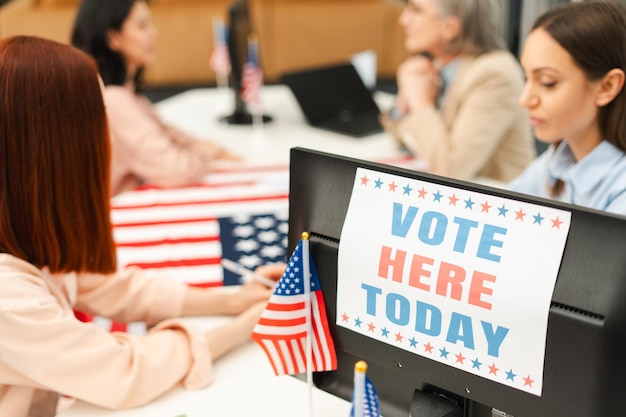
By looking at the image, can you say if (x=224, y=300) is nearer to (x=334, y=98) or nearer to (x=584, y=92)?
(x=584, y=92)

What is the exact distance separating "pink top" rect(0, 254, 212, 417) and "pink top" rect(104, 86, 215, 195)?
3.25ft

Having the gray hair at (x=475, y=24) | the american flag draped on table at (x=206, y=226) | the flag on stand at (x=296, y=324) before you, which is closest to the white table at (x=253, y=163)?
the flag on stand at (x=296, y=324)

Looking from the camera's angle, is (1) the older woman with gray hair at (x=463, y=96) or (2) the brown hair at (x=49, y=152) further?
(1) the older woman with gray hair at (x=463, y=96)

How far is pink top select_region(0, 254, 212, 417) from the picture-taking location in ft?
3.39

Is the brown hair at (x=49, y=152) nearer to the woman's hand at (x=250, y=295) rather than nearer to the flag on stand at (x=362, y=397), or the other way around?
the woman's hand at (x=250, y=295)

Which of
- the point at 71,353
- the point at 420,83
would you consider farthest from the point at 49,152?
the point at 420,83

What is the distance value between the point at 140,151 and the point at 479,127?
103 cm

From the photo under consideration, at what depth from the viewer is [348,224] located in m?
0.95

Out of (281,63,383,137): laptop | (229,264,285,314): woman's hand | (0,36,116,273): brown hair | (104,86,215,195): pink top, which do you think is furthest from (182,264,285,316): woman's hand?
(281,63,383,137): laptop

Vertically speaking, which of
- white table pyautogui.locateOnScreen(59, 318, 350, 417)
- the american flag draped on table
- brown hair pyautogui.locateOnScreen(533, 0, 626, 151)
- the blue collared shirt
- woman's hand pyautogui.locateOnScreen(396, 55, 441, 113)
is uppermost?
brown hair pyautogui.locateOnScreen(533, 0, 626, 151)

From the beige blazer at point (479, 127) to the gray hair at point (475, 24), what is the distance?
41 millimetres

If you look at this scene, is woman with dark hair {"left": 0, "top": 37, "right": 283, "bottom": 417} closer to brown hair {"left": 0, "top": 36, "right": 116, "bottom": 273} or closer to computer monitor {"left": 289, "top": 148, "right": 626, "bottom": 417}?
brown hair {"left": 0, "top": 36, "right": 116, "bottom": 273}

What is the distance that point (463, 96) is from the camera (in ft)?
7.29

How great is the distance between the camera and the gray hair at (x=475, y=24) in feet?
7.48
